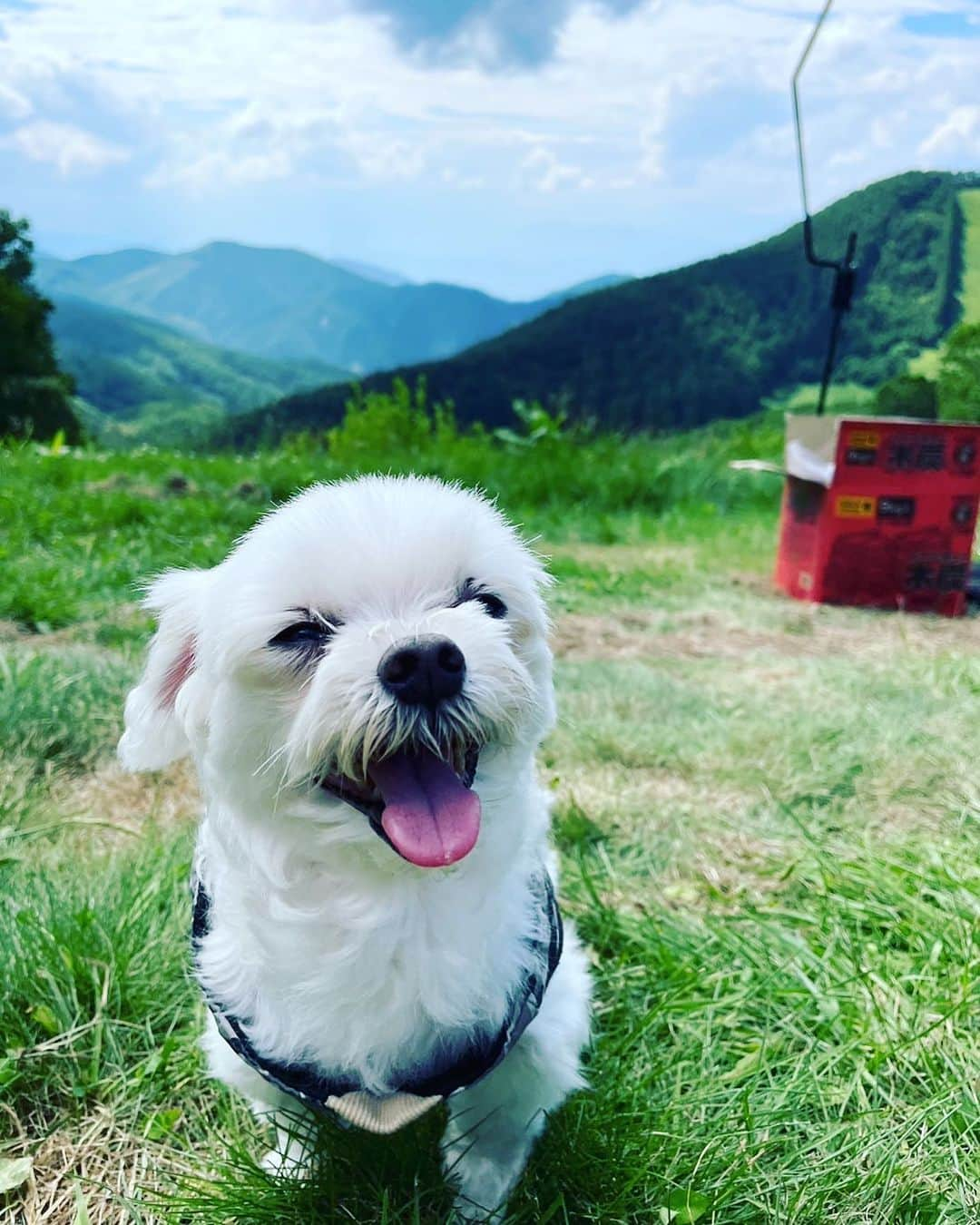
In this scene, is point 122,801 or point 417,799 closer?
point 417,799

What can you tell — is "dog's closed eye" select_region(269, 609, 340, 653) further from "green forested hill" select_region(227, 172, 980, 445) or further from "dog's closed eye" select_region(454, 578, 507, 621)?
"green forested hill" select_region(227, 172, 980, 445)

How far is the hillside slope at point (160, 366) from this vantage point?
74.8 ft

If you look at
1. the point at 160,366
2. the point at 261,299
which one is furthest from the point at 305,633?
the point at 261,299

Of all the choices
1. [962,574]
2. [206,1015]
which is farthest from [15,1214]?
[962,574]

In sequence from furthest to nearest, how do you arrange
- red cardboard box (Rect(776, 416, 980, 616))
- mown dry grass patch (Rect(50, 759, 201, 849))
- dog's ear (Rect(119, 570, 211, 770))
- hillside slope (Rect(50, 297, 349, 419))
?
hillside slope (Rect(50, 297, 349, 419))
red cardboard box (Rect(776, 416, 980, 616))
mown dry grass patch (Rect(50, 759, 201, 849))
dog's ear (Rect(119, 570, 211, 770))

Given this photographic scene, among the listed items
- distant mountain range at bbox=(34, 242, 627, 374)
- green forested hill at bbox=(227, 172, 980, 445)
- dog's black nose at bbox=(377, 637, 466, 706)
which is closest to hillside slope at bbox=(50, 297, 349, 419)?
distant mountain range at bbox=(34, 242, 627, 374)

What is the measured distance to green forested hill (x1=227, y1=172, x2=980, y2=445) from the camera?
796 centimetres

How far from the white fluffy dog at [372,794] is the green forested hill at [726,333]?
7331 mm

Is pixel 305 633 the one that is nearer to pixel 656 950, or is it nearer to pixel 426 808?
pixel 426 808

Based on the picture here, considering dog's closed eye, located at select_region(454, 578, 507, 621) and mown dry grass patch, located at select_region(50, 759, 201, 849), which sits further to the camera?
mown dry grass patch, located at select_region(50, 759, 201, 849)

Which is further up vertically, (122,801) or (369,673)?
(369,673)

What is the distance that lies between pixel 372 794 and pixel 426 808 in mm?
75

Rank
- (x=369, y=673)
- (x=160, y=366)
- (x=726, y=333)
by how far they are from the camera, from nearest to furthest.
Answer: (x=369, y=673) → (x=726, y=333) → (x=160, y=366)

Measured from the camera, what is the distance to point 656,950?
2.04m
